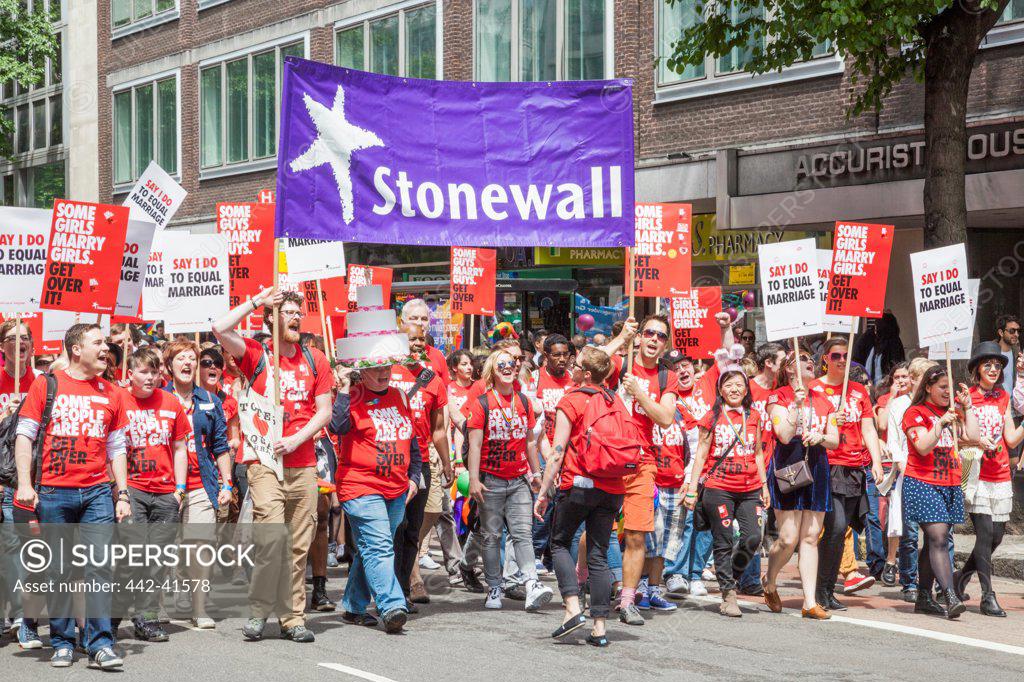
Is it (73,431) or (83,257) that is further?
(83,257)

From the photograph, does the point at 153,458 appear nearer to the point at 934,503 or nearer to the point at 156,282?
the point at 934,503

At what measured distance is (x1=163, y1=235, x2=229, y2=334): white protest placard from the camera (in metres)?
12.5

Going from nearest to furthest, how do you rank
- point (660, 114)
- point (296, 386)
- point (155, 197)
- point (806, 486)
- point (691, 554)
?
point (296, 386) → point (806, 486) → point (691, 554) → point (155, 197) → point (660, 114)

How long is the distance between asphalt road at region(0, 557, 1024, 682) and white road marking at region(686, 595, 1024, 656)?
1 cm

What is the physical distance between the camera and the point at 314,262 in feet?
43.8

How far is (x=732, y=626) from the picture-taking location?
9234 millimetres

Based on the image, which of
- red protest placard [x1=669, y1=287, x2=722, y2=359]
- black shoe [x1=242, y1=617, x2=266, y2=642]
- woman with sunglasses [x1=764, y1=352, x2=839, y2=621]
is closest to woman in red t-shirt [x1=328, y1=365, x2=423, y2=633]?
black shoe [x1=242, y1=617, x2=266, y2=642]

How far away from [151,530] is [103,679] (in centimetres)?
142

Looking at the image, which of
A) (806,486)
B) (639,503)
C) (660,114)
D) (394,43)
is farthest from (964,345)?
(394,43)

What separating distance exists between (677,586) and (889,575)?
225cm

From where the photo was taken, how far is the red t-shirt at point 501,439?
1005cm

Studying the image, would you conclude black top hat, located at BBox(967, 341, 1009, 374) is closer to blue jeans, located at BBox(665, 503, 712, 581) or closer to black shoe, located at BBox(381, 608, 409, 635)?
blue jeans, located at BBox(665, 503, 712, 581)

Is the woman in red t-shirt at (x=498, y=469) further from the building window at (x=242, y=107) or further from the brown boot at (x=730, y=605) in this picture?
the building window at (x=242, y=107)

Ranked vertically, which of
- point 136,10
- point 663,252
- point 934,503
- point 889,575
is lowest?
point 889,575
